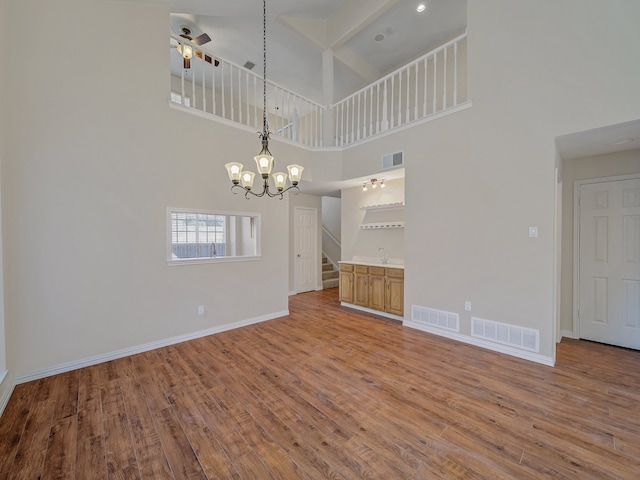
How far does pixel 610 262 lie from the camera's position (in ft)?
11.5

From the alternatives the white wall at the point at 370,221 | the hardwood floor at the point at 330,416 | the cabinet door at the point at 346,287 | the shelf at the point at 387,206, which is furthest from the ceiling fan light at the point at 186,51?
the cabinet door at the point at 346,287

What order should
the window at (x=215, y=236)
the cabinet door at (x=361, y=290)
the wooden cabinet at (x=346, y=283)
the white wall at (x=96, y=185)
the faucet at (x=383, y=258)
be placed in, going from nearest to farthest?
1. the white wall at (x=96, y=185)
2. the window at (x=215, y=236)
3. the cabinet door at (x=361, y=290)
4. the faucet at (x=383, y=258)
5. the wooden cabinet at (x=346, y=283)

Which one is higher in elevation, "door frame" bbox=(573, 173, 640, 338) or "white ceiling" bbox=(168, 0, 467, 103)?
"white ceiling" bbox=(168, 0, 467, 103)

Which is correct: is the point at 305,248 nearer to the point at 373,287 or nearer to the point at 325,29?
the point at 373,287

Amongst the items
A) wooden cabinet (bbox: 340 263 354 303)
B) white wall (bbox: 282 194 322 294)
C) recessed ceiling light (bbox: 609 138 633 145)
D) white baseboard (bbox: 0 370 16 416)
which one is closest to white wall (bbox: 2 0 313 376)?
white baseboard (bbox: 0 370 16 416)

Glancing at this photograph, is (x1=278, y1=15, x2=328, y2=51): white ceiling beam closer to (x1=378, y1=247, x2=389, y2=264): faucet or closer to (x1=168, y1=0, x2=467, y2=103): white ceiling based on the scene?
(x1=168, y1=0, x2=467, y2=103): white ceiling

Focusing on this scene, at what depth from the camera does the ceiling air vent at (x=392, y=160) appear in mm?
4310

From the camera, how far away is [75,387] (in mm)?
2555

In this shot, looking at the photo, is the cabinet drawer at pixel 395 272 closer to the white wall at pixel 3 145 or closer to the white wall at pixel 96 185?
the white wall at pixel 96 185

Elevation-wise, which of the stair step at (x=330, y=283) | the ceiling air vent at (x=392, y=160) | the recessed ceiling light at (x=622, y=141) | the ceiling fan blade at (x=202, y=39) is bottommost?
the stair step at (x=330, y=283)

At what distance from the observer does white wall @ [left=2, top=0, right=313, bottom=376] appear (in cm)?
264

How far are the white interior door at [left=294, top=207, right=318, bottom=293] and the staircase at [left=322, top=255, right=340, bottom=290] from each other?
459mm

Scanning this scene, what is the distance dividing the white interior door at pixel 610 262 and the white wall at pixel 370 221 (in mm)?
2518

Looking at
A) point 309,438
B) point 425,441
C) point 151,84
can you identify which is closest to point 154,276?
point 151,84
